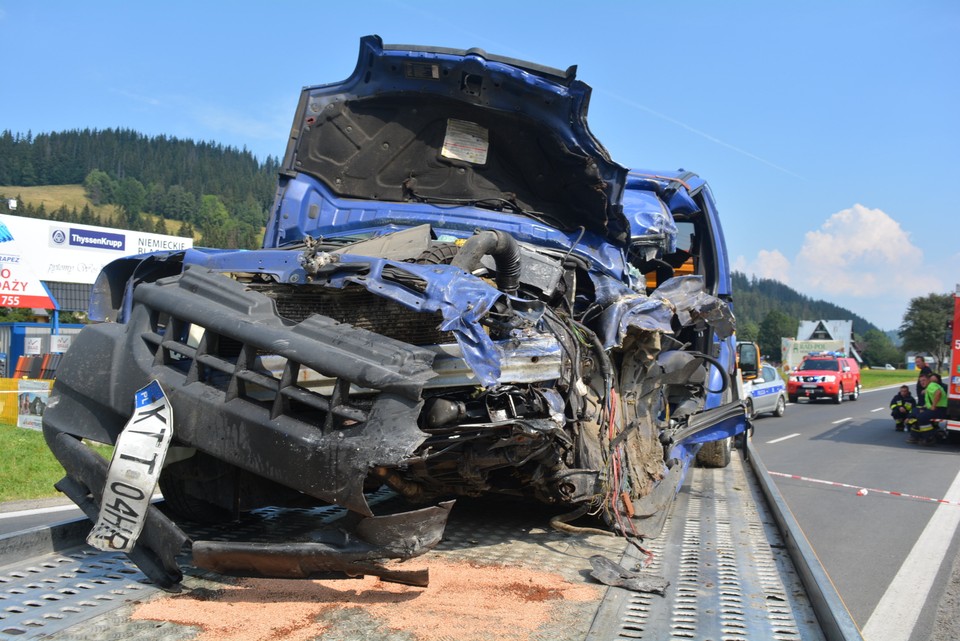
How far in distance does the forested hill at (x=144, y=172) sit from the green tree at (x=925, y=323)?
75.4 metres

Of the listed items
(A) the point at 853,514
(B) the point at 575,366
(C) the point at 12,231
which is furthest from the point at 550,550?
(C) the point at 12,231

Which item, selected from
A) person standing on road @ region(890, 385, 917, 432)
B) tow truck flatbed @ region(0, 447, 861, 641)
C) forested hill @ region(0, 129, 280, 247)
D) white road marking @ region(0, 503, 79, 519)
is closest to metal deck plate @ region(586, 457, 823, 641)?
tow truck flatbed @ region(0, 447, 861, 641)

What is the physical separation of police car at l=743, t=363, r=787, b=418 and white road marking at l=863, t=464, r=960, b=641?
462 inches

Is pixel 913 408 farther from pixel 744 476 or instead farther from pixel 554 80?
pixel 554 80

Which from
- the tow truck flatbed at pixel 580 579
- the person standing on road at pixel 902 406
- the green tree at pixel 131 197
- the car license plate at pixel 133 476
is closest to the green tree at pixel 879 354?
the green tree at pixel 131 197

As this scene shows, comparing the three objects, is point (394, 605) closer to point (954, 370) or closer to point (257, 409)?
point (257, 409)

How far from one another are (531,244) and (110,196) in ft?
399

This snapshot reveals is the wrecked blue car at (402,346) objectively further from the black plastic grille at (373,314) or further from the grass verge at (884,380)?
the grass verge at (884,380)

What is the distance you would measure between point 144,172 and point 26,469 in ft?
415

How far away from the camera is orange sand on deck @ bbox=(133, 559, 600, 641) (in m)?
Answer: 2.91

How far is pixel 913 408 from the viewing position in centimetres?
1675

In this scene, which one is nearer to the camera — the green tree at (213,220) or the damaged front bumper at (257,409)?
the damaged front bumper at (257,409)

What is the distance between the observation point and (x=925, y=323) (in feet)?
268

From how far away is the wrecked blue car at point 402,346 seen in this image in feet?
9.89
